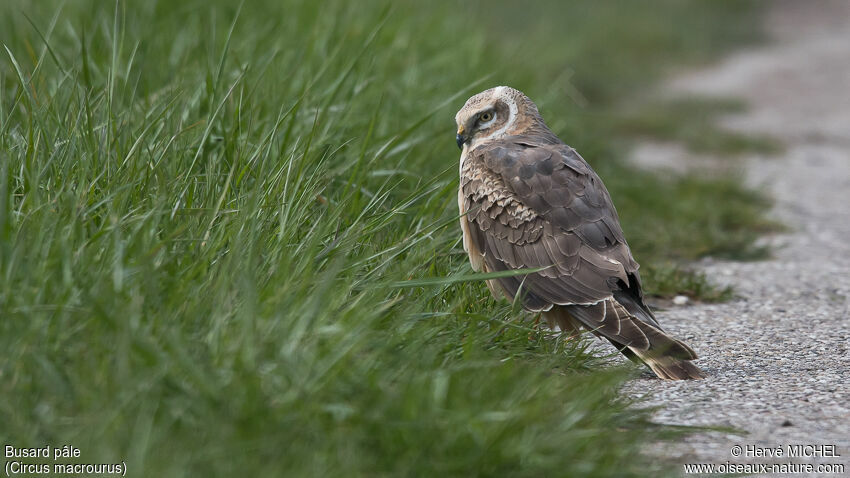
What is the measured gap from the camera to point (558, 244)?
4422 millimetres

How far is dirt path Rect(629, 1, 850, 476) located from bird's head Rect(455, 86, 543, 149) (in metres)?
1.22

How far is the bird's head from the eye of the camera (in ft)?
16.6

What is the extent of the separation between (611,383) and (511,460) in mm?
617

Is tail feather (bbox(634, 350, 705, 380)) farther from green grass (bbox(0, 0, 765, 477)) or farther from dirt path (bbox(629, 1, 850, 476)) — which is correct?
green grass (bbox(0, 0, 765, 477))

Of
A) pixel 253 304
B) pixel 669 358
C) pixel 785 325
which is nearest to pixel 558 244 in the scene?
pixel 669 358

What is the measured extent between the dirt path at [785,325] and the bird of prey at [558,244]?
22 cm

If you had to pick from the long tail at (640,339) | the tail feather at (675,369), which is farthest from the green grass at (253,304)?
the tail feather at (675,369)

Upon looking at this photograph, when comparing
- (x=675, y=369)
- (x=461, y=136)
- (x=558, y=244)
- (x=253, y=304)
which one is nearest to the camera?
(x=253, y=304)

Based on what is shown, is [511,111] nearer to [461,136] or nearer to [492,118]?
[492,118]

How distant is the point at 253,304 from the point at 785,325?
2866mm

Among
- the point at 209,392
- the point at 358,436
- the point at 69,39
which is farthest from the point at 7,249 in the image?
the point at 69,39

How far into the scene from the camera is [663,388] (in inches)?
152

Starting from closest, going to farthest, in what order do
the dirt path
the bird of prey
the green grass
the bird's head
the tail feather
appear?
the green grass < the dirt path < the tail feather < the bird of prey < the bird's head

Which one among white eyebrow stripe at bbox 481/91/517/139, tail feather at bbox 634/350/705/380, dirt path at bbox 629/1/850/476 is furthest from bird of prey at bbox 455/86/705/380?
dirt path at bbox 629/1/850/476
